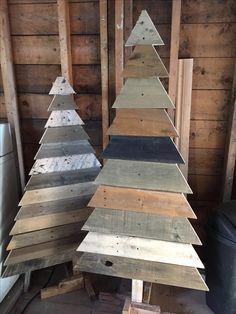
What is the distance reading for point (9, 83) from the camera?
160cm

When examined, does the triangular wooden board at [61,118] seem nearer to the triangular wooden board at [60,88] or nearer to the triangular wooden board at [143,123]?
the triangular wooden board at [60,88]

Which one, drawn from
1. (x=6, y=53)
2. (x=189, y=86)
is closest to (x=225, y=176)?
(x=189, y=86)

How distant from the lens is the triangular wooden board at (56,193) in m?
1.42

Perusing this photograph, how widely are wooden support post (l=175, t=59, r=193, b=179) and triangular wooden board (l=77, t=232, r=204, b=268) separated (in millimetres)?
555

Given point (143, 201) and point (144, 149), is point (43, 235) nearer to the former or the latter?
point (143, 201)

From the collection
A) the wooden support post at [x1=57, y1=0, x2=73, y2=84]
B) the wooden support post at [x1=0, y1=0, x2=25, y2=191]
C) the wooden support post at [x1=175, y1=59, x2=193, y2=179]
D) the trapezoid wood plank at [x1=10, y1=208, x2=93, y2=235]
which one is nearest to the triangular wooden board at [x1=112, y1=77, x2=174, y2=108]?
the wooden support post at [x1=175, y1=59, x2=193, y2=179]

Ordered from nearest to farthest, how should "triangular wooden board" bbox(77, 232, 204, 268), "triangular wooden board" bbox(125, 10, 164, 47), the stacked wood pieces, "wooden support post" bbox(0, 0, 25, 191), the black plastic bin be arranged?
"triangular wooden board" bbox(125, 10, 164, 47)
"triangular wooden board" bbox(77, 232, 204, 268)
the black plastic bin
the stacked wood pieces
"wooden support post" bbox(0, 0, 25, 191)

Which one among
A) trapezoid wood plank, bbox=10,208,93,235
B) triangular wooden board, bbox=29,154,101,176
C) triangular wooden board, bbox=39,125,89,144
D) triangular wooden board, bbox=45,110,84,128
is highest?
triangular wooden board, bbox=45,110,84,128

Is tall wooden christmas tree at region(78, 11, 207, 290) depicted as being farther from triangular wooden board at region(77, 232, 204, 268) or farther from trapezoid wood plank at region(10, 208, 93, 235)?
trapezoid wood plank at region(10, 208, 93, 235)

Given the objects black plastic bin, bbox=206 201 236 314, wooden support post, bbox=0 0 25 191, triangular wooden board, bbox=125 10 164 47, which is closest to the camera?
triangular wooden board, bbox=125 10 164 47

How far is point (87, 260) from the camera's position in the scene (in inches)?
47.8

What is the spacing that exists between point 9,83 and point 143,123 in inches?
40.0

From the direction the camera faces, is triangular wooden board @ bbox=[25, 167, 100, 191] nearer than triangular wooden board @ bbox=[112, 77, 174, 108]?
No

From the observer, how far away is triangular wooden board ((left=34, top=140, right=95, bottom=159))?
1388 mm
